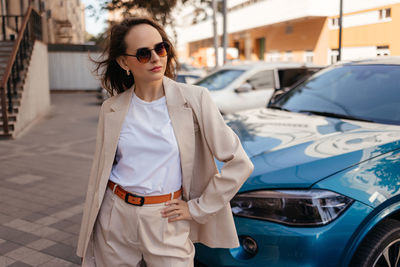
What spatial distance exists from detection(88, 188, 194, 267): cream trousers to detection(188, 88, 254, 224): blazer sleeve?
14 cm

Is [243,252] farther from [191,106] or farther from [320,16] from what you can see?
[320,16]

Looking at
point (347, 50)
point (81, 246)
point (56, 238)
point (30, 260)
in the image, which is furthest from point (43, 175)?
point (347, 50)

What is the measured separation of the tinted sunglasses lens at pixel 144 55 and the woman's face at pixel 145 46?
0.04ft

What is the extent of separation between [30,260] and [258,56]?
4062 cm

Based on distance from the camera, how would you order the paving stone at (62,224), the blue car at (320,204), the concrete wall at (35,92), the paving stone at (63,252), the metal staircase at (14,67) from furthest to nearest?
the concrete wall at (35,92) < the metal staircase at (14,67) < the paving stone at (62,224) < the paving stone at (63,252) < the blue car at (320,204)

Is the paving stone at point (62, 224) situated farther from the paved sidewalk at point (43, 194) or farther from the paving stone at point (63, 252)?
the paving stone at point (63, 252)

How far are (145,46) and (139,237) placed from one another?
832 millimetres

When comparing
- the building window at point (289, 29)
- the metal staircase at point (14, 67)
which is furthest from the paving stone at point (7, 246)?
the building window at point (289, 29)

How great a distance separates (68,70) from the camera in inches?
848

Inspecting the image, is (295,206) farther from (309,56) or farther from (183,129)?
(309,56)

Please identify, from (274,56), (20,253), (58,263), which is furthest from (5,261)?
(274,56)

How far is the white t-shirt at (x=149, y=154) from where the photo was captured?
1827 millimetres

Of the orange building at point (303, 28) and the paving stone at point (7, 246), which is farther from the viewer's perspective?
the orange building at point (303, 28)

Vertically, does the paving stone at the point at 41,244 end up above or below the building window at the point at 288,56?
below
